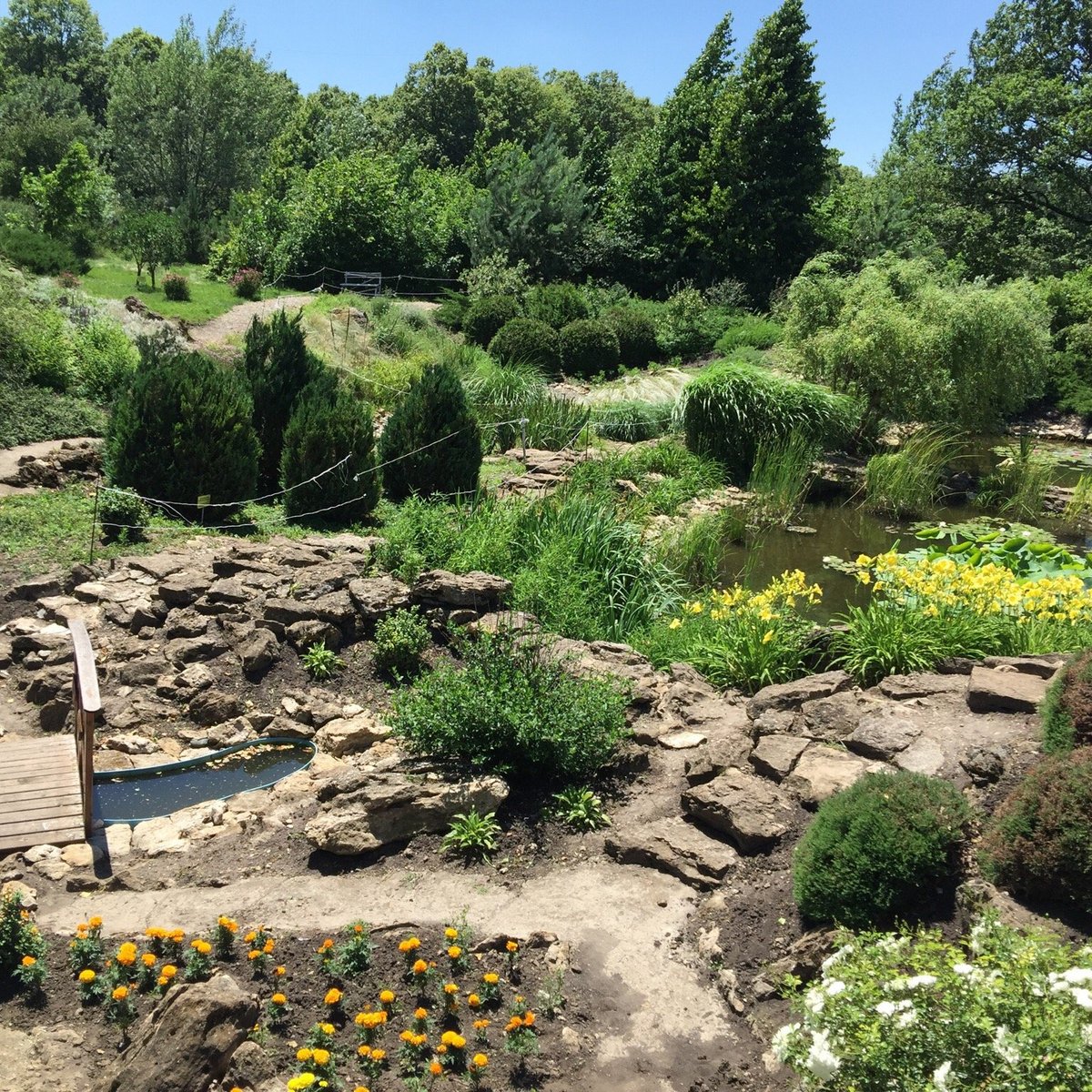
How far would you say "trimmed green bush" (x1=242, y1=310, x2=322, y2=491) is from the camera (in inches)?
453

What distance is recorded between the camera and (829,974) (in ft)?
10.4

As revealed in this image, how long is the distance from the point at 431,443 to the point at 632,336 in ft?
40.1

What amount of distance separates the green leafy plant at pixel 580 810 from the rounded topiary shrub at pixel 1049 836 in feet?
6.10

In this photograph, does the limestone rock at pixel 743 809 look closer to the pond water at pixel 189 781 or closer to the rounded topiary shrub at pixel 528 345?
the pond water at pixel 189 781

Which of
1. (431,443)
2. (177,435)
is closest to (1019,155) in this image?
(431,443)

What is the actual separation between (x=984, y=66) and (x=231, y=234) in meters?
23.9

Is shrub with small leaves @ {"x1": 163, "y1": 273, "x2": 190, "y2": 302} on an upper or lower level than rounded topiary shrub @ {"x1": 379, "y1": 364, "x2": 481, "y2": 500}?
upper

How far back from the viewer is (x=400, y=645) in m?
6.73

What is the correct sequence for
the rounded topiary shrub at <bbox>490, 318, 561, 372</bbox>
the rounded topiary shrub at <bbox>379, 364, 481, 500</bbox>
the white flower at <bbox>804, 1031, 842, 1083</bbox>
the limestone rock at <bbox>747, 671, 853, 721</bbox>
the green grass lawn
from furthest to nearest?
1. the green grass lawn
2. the rounded topiary shrub at <bbox>490, 318, 561, 372</bbox>
3. the rounded topiary shrub at <bbox>379, 364, 481, 500</bbox>
4. the limestone rock at <bbox>747, 671, 853, 721</bbox>
5. the white flower at <bbox>804, 1031, 842, 1083</bbox>

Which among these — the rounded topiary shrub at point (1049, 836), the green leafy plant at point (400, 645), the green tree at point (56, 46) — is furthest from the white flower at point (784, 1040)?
the green tree at point (56, 46)

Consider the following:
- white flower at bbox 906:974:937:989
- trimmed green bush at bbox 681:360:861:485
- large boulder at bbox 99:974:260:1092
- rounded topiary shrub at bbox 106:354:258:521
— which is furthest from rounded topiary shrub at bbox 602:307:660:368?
white flower at bbox 906:974:937:989

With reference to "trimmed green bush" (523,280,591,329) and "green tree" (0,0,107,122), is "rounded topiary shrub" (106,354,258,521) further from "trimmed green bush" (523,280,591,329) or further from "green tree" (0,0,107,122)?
"green tree" (0,0,107,122)

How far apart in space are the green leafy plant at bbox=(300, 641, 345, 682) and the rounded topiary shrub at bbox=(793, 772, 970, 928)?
3.67m

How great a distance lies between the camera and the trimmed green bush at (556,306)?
23.0m
